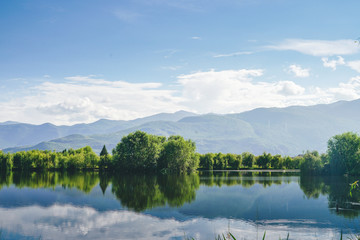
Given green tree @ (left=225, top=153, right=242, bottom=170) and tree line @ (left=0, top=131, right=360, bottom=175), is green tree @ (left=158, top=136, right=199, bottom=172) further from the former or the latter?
green tree @ (left=225, top=153, right=242, bottom=170)

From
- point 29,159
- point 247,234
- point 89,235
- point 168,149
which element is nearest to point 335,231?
point 247,234

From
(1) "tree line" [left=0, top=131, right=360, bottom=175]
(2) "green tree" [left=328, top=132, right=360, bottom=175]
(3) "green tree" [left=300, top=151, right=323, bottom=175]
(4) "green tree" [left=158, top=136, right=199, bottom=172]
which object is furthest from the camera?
(4) "green tree" [left=158, top=136, right=199, bottom=172]

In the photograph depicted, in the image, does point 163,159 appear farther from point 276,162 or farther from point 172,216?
point 172,216

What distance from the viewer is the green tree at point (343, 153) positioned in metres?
99.9

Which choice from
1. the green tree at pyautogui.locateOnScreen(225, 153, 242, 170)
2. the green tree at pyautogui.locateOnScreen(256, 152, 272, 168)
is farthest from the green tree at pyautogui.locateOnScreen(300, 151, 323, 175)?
the green tree at pyautogui.locateOnScreen(256, 152, 272, 168)

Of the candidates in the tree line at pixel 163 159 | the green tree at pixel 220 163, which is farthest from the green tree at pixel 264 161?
the green tree at pixel 220 163

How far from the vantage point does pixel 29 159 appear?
136m

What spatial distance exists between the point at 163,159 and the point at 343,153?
58180 mm

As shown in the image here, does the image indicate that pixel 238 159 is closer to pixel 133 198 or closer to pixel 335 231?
pixel 133 198

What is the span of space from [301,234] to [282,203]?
59.6 ft

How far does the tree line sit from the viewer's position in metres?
102

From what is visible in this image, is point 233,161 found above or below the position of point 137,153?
below

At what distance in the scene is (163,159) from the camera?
391 ft

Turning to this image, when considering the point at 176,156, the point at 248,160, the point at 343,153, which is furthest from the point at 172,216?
the point at 248,160
